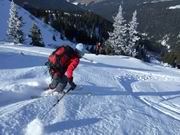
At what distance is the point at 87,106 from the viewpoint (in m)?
11.8

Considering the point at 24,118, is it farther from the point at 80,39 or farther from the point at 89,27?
the point at 89,27

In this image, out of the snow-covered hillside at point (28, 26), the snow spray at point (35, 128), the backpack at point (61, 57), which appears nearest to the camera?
the snow spray at point (35, 128)

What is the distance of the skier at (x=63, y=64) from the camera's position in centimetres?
1169

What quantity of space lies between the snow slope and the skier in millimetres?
496

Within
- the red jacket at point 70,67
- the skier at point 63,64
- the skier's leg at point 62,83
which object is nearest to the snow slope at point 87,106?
the skier's leg at point 62,83

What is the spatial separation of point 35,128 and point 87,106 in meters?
3.12

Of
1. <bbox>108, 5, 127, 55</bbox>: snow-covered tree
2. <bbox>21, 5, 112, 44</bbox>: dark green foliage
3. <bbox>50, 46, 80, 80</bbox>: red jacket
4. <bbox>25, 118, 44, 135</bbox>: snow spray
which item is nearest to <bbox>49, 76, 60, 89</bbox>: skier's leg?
<bbox>50, 46, 80, 80</bbox>: red jacket

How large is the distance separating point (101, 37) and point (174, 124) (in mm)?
144393

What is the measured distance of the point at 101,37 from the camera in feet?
511

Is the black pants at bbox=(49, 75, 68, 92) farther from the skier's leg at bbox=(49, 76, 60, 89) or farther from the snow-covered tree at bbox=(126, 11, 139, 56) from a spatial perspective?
the snow-covered tree at bbox=(126, 11, 139, 56)

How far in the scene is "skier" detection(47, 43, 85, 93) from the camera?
11.7 meters

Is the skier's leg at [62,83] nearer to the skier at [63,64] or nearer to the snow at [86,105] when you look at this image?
the skier at [63,64]

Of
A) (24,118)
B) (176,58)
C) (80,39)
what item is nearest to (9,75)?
(24,118)

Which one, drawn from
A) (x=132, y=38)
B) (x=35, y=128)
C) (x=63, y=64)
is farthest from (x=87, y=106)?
(x=132, y=38)
